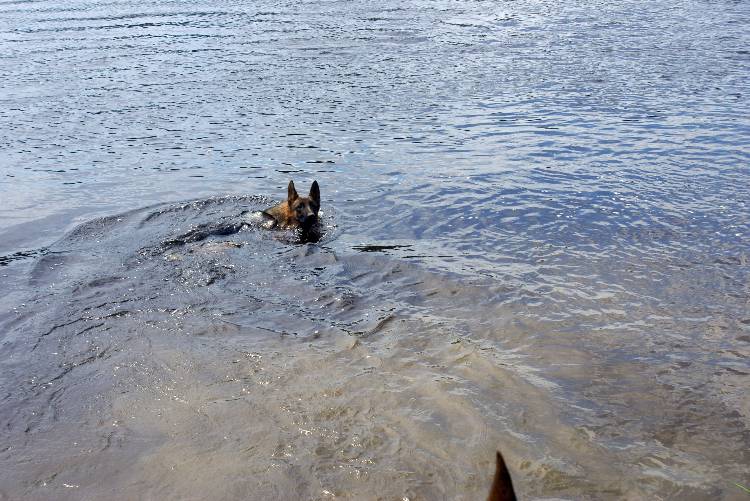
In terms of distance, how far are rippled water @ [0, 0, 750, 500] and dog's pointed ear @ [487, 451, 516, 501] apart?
218 centimetres

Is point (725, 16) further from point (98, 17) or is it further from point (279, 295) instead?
point (98, 17)

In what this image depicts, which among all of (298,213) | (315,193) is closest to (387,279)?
(298,213)

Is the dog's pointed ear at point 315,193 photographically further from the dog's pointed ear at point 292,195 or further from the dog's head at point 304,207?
the dog's pointed ear at point 292,195

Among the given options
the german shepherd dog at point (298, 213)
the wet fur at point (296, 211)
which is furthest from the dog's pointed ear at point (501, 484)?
the wet fur at point (296, 211)

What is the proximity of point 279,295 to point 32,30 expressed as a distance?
1928cm

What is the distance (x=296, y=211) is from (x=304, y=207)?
117 millimetres

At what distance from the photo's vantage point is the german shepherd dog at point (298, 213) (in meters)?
8.91

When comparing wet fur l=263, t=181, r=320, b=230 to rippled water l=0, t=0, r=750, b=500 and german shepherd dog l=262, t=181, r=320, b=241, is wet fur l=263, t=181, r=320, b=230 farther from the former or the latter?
rippled water l=0, t=0, r=750, b=500

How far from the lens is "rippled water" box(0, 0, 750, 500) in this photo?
4355mm

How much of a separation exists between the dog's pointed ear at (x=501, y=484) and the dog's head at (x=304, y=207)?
720 cm

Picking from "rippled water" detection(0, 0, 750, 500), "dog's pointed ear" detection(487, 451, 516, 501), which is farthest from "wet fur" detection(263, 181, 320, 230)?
"dog's pointed ear" detection(487, 451, 516, 501)

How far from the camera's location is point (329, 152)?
37.5 ft

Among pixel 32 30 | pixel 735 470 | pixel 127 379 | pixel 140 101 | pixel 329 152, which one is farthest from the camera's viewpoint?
pixel 32 30

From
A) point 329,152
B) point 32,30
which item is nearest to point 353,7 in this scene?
point 32,30
